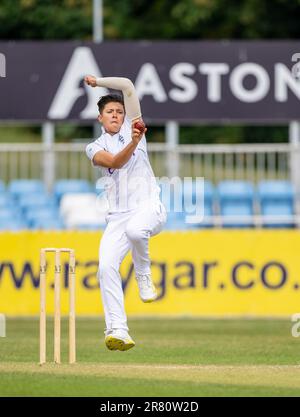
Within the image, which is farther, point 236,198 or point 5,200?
point 236,198

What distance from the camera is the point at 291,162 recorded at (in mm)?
20250

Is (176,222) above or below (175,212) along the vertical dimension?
below

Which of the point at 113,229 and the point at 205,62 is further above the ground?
the point at 205,62

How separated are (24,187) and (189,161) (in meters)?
2.76

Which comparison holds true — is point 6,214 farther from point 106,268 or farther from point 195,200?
point 106,268

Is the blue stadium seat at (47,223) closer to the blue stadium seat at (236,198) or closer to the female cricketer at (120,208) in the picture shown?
the blue stadium seat at (236,198)

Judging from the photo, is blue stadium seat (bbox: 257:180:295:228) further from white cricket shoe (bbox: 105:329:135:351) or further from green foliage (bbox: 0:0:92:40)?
green foliage (bbox: 0:0:92:40)

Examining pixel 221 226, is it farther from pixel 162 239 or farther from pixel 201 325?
pixel 201 325

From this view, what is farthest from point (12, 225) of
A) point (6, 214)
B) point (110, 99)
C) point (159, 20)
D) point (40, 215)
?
point (159, 20)

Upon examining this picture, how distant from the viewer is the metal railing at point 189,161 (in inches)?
789

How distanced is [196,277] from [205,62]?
156 inches

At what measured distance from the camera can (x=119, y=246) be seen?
11.0 metres

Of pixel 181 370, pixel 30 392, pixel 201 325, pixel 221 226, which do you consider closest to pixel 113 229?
pixel 181 370

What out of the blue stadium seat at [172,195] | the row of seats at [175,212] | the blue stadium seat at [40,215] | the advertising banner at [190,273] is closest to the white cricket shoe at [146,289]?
the advertising banner at [190,273]
